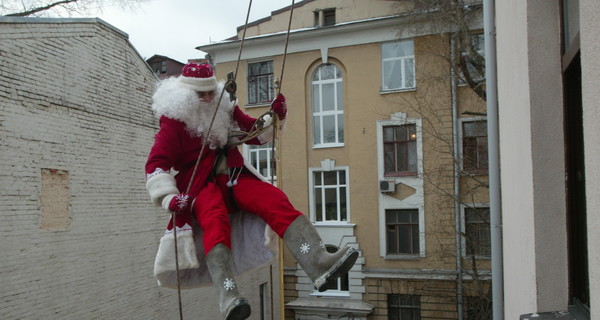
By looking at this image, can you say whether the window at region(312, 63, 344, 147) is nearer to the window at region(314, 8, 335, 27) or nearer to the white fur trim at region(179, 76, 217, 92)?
the window at region(314, 8, 335, 27)

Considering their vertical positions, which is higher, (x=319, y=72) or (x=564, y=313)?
(x=319, y=72)

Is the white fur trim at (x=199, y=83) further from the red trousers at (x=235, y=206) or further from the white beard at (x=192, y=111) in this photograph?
the red trousers at (x=235, y=206)

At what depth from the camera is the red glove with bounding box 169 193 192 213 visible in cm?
360

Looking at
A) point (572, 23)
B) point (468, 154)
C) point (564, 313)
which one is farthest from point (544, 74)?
point (468, 154)

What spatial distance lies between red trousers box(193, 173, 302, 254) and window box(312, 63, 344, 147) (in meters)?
16.5

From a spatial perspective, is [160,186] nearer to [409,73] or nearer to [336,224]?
[409,73]

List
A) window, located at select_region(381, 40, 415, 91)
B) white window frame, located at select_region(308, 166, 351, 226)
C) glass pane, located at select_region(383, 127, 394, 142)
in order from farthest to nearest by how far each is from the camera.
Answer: white window frame, located at select_region(308, 166, 351, 226)
glass pane, located at select_region(383, 127, 394, 142)
window, located at select_region(381, 40, 415, 91)

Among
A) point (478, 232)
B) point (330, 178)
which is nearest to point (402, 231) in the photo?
point (478, 232)

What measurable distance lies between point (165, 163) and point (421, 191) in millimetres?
16090

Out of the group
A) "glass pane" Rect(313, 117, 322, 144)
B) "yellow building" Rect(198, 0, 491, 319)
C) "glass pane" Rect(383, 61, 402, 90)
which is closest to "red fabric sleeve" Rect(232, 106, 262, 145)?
"yellow building" Rect(198, 0, 491, 319)

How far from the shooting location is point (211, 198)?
148 inches

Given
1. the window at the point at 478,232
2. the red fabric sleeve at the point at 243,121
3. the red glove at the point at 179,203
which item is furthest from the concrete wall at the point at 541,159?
the window at the point at 478,232

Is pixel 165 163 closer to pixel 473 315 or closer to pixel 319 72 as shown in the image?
pixel 473 315

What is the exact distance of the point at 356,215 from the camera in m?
20.0
